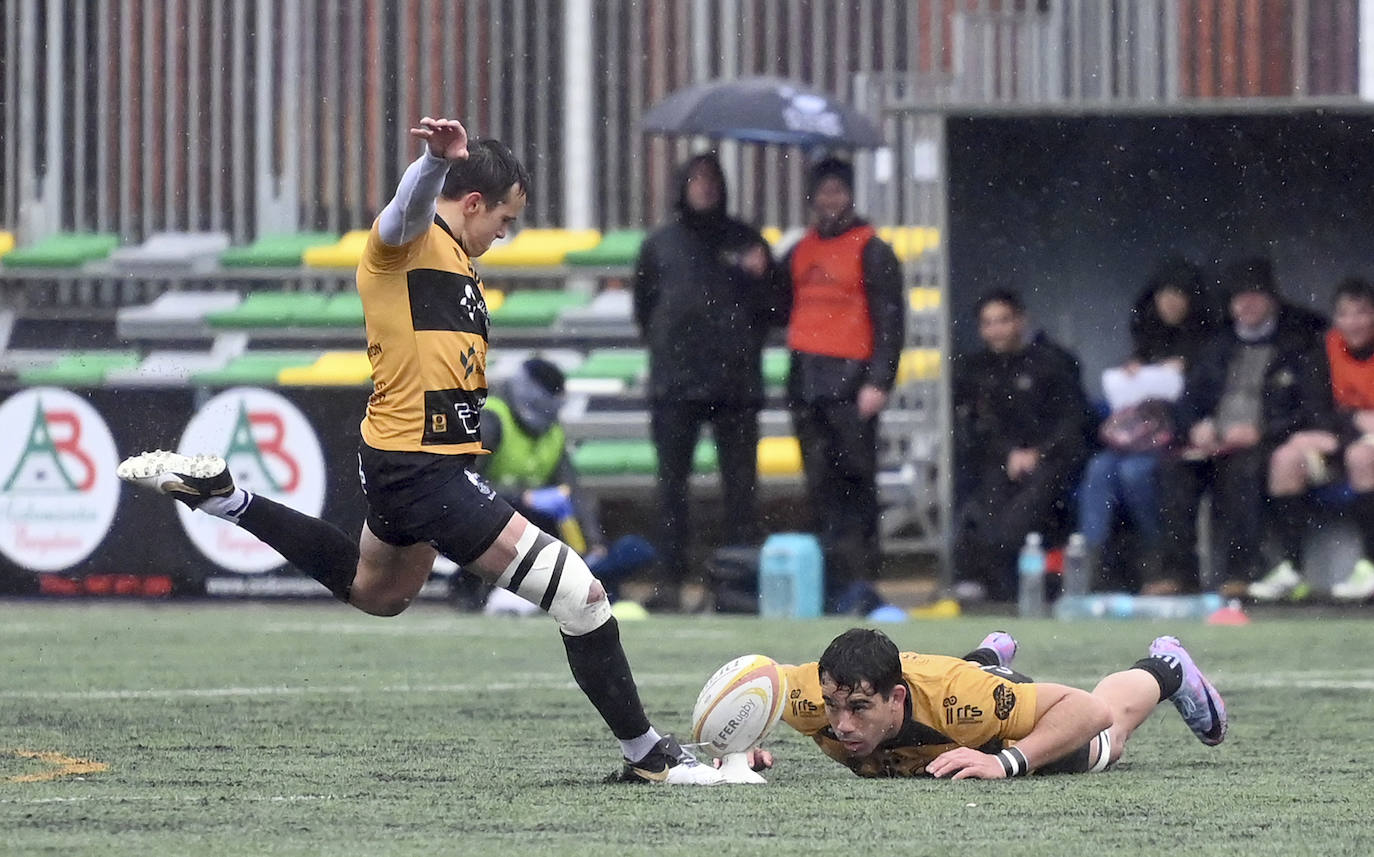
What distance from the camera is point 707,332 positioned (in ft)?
43.0

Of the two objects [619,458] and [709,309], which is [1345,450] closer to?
[709,309]

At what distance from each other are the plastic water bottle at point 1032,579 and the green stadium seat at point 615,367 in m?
3.78

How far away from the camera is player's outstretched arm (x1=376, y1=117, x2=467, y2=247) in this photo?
5473 mm

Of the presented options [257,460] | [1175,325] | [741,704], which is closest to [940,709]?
[741,704]

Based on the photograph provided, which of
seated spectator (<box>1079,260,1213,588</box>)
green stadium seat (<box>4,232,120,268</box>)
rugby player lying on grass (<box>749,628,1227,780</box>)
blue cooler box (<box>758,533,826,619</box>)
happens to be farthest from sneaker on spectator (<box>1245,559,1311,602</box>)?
green stadium seat (<box>4,232,120,268</box>)

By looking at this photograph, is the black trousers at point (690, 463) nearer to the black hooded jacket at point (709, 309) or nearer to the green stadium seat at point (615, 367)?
the black hooded jacket at point (709, 309)

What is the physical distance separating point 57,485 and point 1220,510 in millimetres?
6160

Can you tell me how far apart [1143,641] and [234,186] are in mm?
9509

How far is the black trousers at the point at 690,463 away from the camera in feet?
43.1

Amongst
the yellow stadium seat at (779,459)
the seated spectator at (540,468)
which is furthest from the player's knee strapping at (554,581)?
the yellow stadium seat at (779,459)

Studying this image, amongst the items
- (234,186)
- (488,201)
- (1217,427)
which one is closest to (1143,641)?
(1217,427)

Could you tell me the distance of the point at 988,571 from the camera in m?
13.4

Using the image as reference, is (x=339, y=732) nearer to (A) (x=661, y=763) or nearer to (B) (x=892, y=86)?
(A) (x=661, y=763)

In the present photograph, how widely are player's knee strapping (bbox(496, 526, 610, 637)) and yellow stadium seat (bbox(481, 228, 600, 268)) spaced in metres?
11.8
